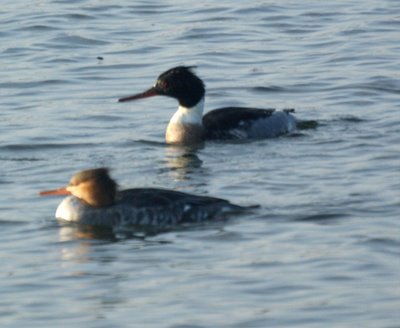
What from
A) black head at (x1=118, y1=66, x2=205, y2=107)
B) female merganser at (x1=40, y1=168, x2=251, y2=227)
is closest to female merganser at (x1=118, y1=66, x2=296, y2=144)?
black head at (x1=118, y1=66, x2=205, y2=107)

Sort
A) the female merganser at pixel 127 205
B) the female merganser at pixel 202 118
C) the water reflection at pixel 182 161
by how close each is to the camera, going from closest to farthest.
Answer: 1. the female merganser at pixel 127 205
2. the water reflection at pixel 182 161
3. the female merganser at pixel 202 118

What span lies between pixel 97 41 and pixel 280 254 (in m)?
11.8

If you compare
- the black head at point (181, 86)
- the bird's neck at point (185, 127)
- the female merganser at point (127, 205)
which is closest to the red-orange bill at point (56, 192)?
the female merganser at point (127, 205)

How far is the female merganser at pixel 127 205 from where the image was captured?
1434 centimetres

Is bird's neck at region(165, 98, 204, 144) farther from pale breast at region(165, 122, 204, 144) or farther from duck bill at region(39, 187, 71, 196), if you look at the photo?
duck bill at region(39, 187, 71, 196)

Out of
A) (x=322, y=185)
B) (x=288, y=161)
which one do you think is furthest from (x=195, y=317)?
(x=288, y=161)

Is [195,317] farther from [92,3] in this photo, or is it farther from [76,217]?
[92,3]

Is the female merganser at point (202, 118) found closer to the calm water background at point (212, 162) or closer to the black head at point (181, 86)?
the black head at point (181, 86)

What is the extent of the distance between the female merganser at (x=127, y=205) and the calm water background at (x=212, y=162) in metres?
0.17

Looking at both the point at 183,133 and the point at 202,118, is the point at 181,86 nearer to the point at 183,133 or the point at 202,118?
the point at 202,118

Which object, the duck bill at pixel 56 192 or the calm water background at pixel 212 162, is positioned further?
the duck bill at pixel 56 192

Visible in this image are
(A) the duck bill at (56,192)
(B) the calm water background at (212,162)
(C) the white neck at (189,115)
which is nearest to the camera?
(B) the calm water background at (212,162)

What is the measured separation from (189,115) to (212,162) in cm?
163

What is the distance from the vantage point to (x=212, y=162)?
17.3 m
